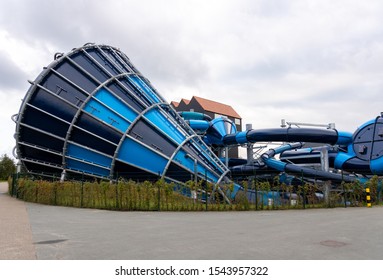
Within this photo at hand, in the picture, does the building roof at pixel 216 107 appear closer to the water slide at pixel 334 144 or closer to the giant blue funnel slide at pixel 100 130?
the water slide at pixel 334 144

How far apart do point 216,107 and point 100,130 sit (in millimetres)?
45578

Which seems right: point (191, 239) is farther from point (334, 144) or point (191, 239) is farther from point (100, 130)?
point (334, 144)

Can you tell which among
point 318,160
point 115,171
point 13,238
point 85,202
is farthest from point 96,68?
point 318,160

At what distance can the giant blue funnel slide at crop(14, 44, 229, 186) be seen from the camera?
18.6 metres

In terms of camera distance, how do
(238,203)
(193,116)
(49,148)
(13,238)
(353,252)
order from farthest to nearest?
(193,116), (49,148), (238,203), (13,238), (353,252)

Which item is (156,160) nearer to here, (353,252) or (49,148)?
(49,148)

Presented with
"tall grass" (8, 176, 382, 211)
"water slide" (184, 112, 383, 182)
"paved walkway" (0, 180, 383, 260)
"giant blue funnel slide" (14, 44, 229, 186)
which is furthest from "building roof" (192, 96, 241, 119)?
"paved walkway" (0, 180, 383, 260)

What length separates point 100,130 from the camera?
61.9ft

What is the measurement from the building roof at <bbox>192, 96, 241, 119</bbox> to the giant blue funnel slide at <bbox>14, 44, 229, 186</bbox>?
38.5 metres

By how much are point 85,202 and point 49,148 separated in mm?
4774

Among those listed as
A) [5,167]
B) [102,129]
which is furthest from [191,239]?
[5,167]

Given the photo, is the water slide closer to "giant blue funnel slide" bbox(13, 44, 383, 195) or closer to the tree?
"giant blue funnel slide" bbox(13, 44, 383, 195)

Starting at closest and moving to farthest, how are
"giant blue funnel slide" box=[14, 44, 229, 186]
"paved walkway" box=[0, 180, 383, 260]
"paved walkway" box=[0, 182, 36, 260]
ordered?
"paved walkway" box=[0, 180, 383, 260], "paved walkway" box=[0, 182, 36, 260], "giant blue funnel slide" box=[14, 44, 229, 186]
